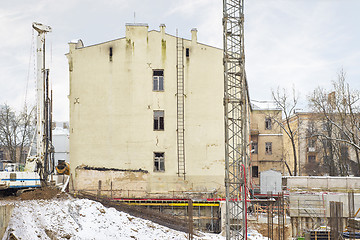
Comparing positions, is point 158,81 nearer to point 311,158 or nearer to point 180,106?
point 180,106

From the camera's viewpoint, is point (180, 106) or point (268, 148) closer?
point (180, 106)

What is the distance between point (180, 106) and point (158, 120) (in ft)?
6.72

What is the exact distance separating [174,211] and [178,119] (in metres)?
7.06

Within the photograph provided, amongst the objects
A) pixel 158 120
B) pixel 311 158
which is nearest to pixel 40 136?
pixel 158 120

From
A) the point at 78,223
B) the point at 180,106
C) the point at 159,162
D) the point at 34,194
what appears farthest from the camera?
the point at 180,106

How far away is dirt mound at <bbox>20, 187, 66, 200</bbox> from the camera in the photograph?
23.3 meters

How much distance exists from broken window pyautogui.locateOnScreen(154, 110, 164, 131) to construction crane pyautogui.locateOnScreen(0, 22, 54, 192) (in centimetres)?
838

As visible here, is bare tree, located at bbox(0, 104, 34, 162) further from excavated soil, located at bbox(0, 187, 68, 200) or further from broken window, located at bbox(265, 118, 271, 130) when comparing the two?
broken window, located at bbox(265, 118, 271, 130)

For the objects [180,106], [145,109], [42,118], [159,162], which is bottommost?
[159,162]

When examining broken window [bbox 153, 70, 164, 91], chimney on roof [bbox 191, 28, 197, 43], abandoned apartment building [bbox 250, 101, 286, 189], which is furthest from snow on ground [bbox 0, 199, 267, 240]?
abandoned apartment building [bbox 250, 101, 286, 189]

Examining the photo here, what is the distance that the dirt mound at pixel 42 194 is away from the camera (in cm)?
2327

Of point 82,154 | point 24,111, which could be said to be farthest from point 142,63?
point 24,111

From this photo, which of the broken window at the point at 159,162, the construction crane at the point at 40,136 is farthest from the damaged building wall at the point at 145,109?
the construction crane at the point at 40,136

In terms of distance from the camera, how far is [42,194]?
23953 mm
